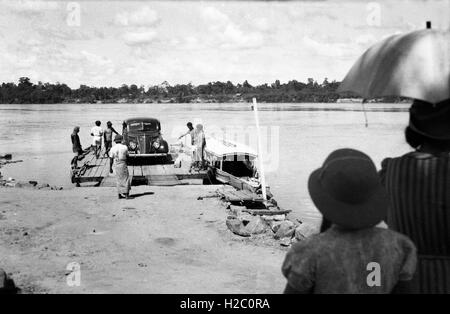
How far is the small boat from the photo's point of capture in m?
16.1

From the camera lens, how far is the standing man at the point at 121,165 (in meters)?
12.4

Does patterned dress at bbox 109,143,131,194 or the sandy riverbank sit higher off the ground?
patterned dress at bbox 109,143,131,194

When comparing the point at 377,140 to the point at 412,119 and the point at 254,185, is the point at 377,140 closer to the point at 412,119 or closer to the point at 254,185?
the point at 254,185

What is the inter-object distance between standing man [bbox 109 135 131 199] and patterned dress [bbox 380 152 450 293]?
1032cm

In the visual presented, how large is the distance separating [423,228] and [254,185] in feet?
40.1

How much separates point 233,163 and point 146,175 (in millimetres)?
3448

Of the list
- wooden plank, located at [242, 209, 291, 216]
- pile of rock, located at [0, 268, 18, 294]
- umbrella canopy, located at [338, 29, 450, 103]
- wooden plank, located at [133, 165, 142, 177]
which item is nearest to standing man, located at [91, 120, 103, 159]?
wooden plank, located at [133, 165, 142, 177]

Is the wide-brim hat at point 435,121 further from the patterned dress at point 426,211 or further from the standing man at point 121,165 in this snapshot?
the standing man at point 121,165

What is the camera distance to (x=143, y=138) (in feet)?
64.0

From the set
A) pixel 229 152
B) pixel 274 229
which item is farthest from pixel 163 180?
pixel 274 229

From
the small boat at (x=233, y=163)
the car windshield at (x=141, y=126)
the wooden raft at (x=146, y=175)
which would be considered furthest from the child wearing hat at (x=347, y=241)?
the car windshield at (x=141, y=126)

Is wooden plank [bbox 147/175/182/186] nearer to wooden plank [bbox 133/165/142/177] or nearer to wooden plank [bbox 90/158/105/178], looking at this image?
wooden plank [bbox 133/165/142/177]

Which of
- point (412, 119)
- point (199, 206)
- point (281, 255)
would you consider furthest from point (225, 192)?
point (412, 119)

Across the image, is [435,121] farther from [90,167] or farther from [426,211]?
[90,167]
